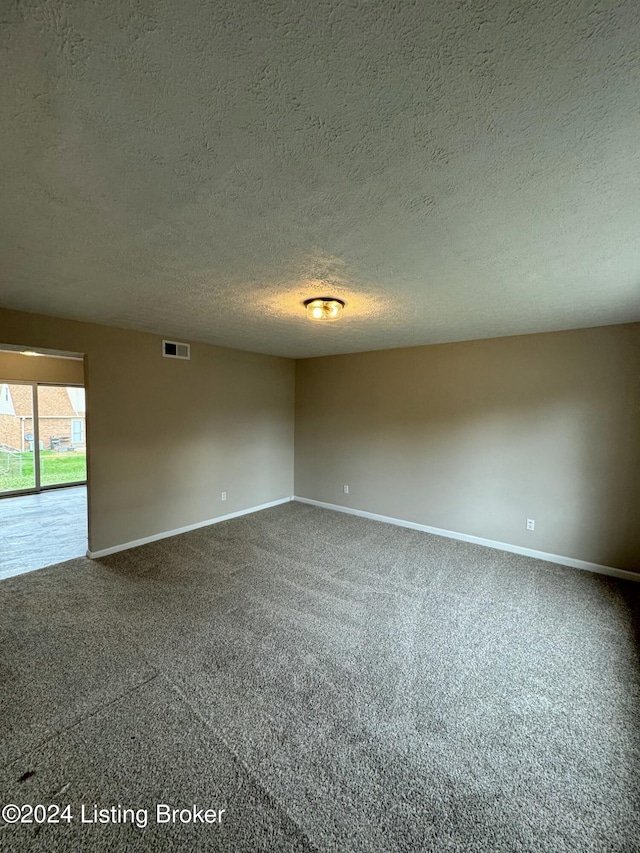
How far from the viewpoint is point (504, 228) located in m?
1.62

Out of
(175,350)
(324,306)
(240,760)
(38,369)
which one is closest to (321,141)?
(324,306)

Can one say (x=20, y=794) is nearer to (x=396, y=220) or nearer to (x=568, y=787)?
(x=568, y=787)

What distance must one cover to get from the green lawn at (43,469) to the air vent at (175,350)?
2786mm

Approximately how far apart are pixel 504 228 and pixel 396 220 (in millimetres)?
528

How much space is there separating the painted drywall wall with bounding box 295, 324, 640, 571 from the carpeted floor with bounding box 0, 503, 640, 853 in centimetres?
72

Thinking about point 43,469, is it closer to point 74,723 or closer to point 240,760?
point 74,723

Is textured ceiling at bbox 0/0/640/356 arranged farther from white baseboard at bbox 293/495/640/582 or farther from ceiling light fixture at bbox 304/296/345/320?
white baseboard at bbox 293/495/640/582

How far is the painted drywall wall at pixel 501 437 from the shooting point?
344 centimetres

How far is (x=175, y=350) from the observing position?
4.29 m

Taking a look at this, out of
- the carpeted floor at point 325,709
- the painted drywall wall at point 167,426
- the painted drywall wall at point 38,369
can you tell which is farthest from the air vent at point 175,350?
the painted drywall wall at point 38,369

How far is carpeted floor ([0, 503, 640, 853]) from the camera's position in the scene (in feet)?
4.53

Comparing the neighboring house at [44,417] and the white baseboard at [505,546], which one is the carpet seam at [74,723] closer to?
the white baseboard at [505,546]

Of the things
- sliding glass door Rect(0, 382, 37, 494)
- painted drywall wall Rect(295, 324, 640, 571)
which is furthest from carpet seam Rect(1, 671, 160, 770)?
sliding glass door Rect(0, 382, 37, 494)

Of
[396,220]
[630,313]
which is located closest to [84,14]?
[396,220]
